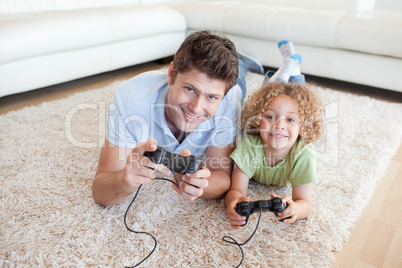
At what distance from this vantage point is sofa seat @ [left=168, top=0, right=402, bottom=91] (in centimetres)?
192

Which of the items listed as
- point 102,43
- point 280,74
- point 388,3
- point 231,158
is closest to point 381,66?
point 280,74

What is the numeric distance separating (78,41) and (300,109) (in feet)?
4.63

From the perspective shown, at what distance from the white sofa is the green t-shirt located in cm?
119

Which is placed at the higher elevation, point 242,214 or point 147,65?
point 242,214

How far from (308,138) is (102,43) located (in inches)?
59.3

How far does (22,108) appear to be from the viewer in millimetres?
1771

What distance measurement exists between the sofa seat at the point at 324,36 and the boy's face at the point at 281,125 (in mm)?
1156

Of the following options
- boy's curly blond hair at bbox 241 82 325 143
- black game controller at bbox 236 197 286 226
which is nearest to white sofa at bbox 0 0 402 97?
boy's curly blond hair at bbox 241 82 325 143

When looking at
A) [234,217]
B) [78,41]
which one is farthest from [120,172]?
[78,41]

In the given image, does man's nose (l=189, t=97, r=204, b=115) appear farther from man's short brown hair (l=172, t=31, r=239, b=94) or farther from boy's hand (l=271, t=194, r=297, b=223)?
boy's hand (l=271, t=194, r=297, b=223)

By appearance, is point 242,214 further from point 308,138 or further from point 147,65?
point 147,65

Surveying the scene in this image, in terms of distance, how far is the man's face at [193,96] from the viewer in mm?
907

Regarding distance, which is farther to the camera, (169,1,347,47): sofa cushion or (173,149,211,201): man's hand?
(169,1,347,47): sofa cushion

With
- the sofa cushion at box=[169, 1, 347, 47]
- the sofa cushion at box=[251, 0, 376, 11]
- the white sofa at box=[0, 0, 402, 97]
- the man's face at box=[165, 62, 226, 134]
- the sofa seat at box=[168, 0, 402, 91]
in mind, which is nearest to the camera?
the man's face at box=[165, 62, 226, 134]
